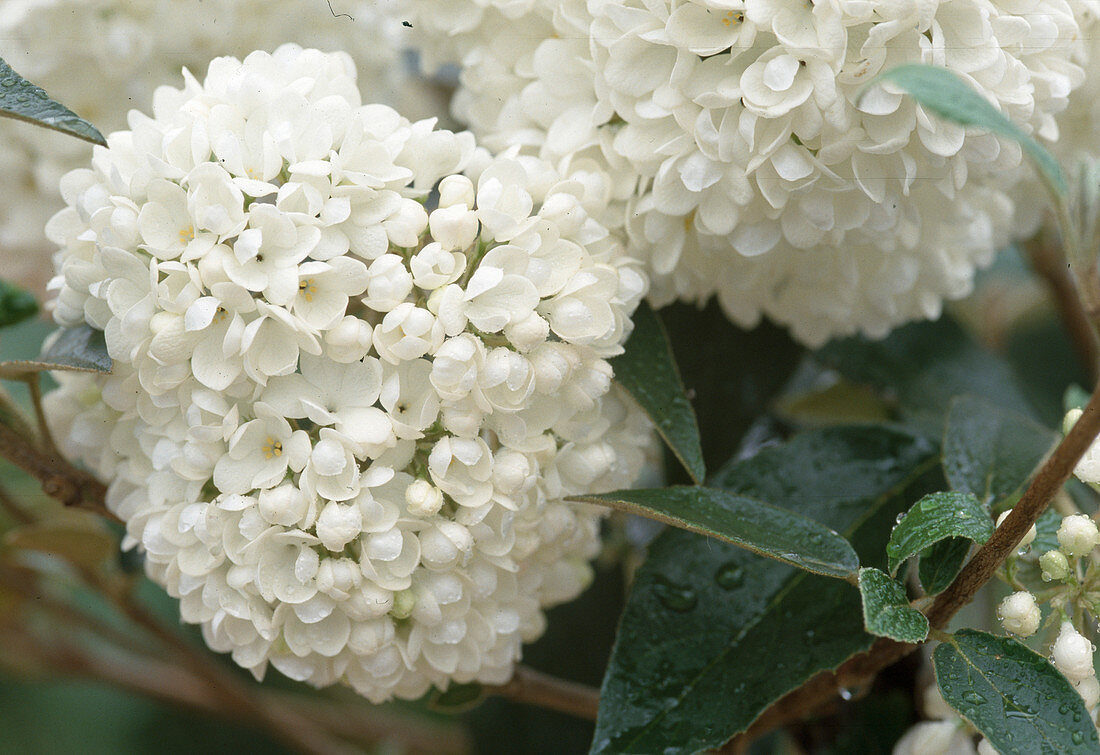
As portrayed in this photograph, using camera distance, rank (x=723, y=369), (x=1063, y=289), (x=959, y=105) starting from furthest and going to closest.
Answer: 1. (x=1063, y=289)
2. (x=723, y=369)
3. (x=959, y=105)

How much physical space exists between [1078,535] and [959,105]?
23 centimetres

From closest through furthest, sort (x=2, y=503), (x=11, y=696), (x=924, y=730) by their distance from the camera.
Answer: (x=924, y=730), (x=2, y=503), (x=11, y=696)

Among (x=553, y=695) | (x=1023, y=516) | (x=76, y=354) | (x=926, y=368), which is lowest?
(x=553, y=695)

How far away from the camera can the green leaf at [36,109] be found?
0.46 m

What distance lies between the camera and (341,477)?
0.45m

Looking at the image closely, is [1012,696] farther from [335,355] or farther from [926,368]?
[926,368]

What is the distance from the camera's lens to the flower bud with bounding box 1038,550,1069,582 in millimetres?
468

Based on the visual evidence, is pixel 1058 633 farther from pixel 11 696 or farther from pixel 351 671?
pixel 11 696

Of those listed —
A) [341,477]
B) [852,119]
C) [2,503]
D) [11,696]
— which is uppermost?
[852,119]

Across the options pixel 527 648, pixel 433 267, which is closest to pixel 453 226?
pixel 433 267

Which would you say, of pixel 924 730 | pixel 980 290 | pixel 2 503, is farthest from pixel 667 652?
pixel 980 290

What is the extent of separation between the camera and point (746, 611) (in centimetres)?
57

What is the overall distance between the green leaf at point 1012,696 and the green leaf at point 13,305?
56 centimetres

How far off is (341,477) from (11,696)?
88 cm
